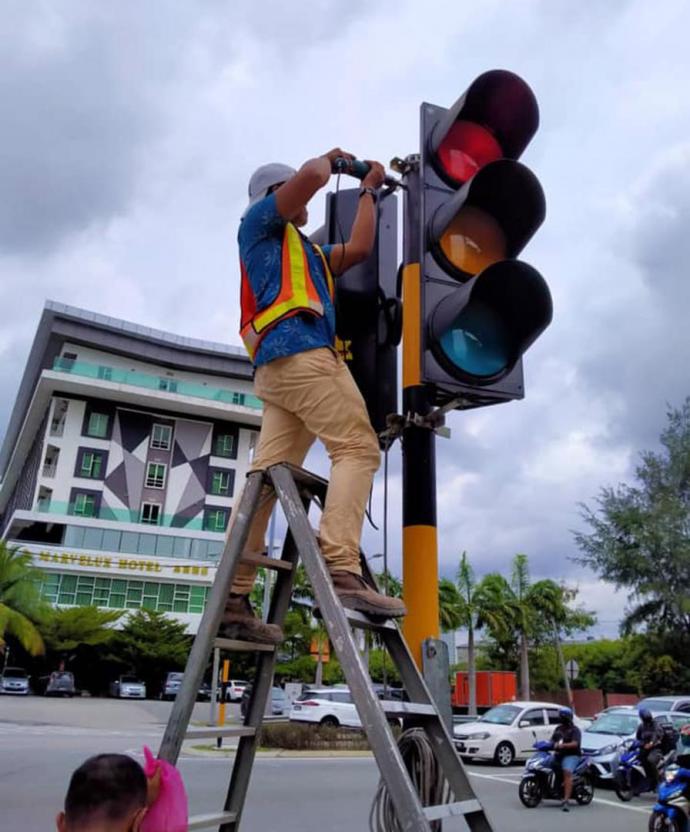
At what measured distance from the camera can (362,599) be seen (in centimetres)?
260

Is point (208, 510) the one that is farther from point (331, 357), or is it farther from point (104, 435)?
point (331, 357)

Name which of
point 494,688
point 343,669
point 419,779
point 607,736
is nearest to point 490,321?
point 343,669

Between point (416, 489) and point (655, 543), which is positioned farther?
point (655, 543)

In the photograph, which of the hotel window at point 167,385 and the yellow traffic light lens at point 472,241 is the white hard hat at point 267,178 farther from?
the hotel window at point 167,385

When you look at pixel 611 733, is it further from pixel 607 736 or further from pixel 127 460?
pixel 127 460

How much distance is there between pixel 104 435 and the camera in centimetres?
4969

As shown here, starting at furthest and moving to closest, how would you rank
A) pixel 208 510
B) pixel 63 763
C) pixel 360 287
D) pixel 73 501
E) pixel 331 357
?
1. pixel 208 510
2. pixel 73 501
3. pixel 63 763
4. pixel 360 287
5. pixel 331 357

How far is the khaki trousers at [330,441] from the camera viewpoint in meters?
2.77

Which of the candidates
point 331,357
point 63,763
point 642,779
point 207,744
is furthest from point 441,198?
point 207,744

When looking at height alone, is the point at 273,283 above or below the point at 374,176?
below

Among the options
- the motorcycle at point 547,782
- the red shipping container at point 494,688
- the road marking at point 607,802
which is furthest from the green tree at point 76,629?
the motorcycle at point 547,782

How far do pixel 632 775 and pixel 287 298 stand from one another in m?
→ 12.0

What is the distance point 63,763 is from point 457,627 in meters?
25.5

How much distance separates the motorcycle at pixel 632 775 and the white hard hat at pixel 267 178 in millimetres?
11697
